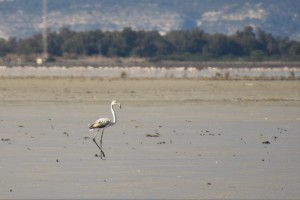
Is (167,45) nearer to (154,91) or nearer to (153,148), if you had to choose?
(154,91)

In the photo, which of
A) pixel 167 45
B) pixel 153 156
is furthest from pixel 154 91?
pixel 167 45

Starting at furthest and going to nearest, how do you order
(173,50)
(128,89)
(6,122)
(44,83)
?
(173,50), (44,83), (128,89), (6,122)

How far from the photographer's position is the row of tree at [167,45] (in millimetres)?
118188

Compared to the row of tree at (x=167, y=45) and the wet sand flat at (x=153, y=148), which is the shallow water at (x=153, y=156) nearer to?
the wet sand flat at (x=153, y=148)

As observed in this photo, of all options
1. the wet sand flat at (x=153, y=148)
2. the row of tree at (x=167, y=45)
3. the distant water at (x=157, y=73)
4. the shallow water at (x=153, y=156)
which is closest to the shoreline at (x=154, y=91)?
the wet sand flat at (x=153, y=148)

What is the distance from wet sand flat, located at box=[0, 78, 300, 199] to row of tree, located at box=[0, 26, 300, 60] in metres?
79.9

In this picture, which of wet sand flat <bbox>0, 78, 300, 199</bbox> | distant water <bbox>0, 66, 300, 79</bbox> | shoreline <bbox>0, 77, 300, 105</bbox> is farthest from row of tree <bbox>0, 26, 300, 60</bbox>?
wet sand flat <bbox>0, 78, 300, 199</bbox>

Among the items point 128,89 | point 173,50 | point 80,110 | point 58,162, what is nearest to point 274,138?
point 58,162

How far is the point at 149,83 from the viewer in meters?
50.2

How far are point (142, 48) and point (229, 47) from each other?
10302mm

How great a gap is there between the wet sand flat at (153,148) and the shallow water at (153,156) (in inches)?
0.6

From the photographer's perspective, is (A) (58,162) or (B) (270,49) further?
(B) (270,49)

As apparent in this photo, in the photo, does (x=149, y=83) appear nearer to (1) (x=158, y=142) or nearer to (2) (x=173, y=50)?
(1) (x=158, y=142)

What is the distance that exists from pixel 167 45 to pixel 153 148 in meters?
108
